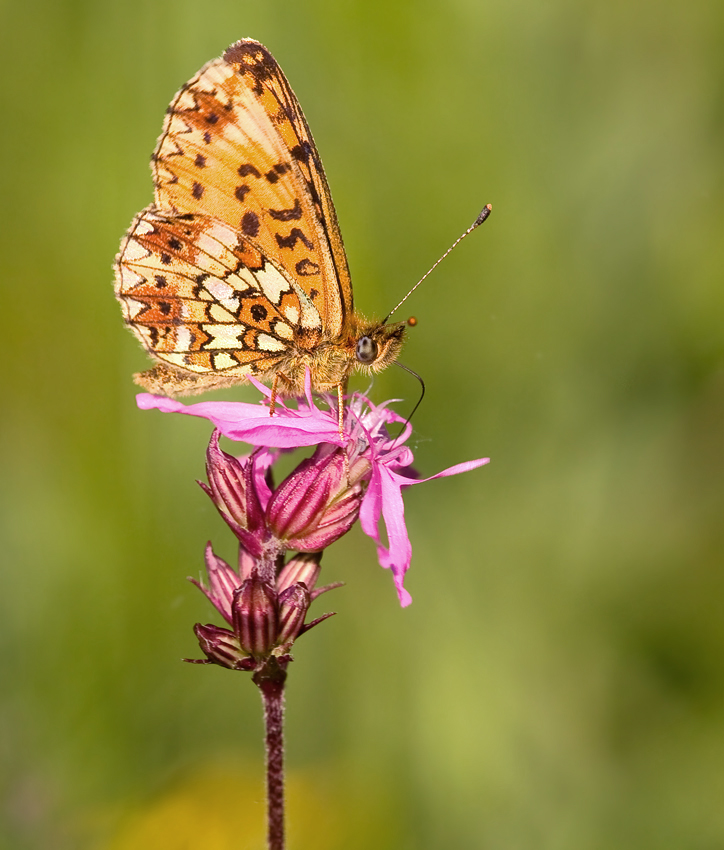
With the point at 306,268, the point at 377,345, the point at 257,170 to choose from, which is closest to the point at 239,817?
the point at 377,345

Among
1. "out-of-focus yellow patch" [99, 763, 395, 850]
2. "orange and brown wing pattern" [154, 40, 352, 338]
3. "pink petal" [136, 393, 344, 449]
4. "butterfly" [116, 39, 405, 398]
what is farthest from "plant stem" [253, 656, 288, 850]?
"out-of-focus yellow patch" [99, 763, 395, 850]

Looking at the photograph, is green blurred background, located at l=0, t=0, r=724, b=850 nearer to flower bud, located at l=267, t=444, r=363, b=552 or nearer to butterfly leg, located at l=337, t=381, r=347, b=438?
butterfly leg, located at l=337, t=381, r=347, b=438

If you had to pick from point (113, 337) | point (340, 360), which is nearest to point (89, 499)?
point (113, 337)

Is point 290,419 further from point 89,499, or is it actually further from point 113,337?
point 113,337

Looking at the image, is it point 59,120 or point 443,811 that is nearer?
point 443,811

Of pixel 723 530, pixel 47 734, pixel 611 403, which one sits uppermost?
pixel 611 403

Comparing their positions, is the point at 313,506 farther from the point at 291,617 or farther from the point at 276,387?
the point at 276,387
